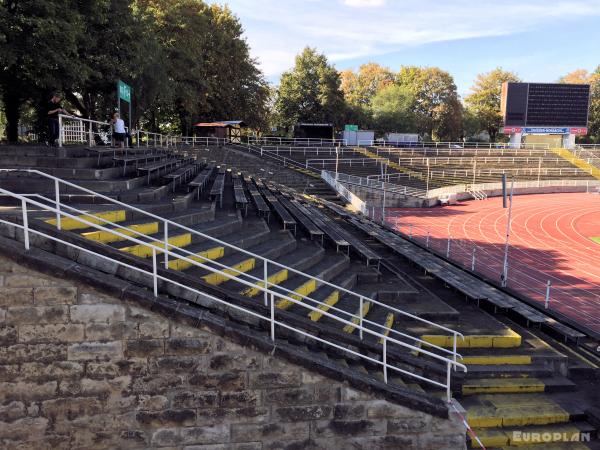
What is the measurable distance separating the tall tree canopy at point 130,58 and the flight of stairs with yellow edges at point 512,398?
594 inches

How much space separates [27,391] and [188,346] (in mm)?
1908

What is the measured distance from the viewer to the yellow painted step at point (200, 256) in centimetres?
672

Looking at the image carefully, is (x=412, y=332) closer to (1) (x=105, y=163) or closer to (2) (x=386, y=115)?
(1) (x=105, y=163)

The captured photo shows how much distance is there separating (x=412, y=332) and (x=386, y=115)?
6338cm

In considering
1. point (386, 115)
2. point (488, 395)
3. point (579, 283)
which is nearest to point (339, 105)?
point (386, 115)

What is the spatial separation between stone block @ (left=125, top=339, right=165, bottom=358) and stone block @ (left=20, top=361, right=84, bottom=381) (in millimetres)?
591

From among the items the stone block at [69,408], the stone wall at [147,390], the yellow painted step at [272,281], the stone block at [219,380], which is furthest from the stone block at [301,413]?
the stone block at [69,408]

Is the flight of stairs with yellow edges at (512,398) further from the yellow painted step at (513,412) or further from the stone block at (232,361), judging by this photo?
the stone block at (232,361)

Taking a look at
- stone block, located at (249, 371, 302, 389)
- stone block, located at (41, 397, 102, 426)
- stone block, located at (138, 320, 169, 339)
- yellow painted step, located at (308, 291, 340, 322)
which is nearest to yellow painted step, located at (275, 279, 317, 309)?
yellow painted step, located at (308, 291, 340, 322)

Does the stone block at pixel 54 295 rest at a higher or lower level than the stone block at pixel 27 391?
higher

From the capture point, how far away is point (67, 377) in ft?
17.2

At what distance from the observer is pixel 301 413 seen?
18.1ft

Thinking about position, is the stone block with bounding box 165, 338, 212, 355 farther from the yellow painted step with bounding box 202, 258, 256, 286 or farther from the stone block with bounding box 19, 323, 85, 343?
the stone block with bounding box 19, 323, 85, 343

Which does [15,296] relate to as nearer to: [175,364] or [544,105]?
[175,364]
